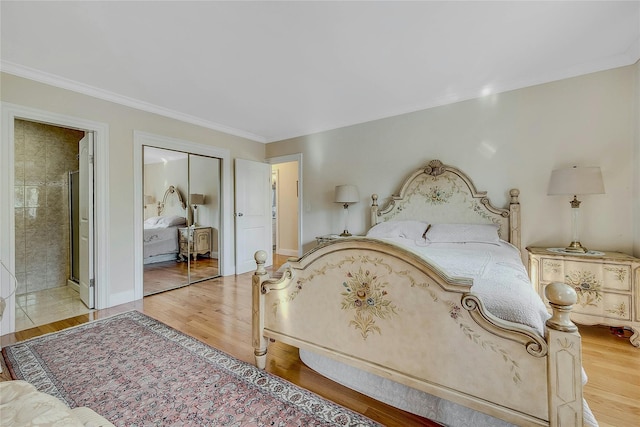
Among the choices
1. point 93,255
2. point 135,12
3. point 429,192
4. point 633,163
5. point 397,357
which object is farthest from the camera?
point 429,192

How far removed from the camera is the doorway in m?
3.31

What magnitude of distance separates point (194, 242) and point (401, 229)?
2975mm

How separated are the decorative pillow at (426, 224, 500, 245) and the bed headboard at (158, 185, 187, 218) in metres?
3.28

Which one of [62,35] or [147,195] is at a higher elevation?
[62,35]

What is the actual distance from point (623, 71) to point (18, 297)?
22.6 feet

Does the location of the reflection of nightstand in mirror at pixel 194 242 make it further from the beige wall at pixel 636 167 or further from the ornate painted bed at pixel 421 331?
the beige wall at pixel 636 167

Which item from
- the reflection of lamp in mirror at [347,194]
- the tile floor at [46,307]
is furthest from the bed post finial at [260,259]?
the tile floor at [46,307]

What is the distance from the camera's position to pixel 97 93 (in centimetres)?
284

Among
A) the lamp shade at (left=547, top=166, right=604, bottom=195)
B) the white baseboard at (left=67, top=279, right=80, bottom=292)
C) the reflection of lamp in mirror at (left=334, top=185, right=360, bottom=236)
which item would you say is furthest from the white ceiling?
the white baseboard at (left=67, top=279, right=80, bottom=292)

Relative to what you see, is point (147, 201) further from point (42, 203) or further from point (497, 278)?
point (497, 278)

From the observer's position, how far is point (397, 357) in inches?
51.1

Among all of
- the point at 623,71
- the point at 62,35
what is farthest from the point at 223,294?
the point at 623,71

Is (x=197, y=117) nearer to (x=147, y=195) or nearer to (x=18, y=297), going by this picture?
(x=147, y=195)

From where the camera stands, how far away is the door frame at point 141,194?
3.15m
